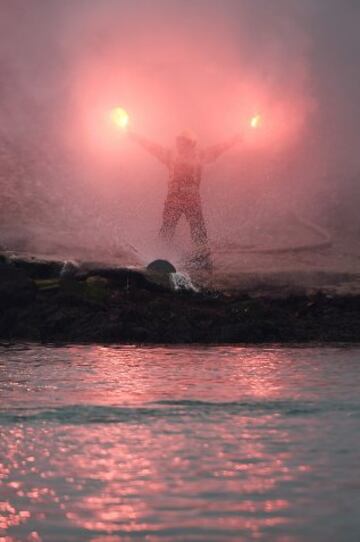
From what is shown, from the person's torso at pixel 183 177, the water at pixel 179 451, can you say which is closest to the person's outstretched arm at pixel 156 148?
the person's torso at pixel 183 177

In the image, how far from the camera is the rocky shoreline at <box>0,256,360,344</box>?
1548 cm

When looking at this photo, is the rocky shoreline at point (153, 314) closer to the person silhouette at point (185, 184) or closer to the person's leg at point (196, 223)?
the person silhouette at point (185, 184)

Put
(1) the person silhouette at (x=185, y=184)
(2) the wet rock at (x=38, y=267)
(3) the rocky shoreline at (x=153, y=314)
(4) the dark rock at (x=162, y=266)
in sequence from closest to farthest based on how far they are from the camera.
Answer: (3) the rocky shoreline at (x=153, y=314) < (2) the wet rock at (x=38, y=267) < (4) the dark rock at (x=162, y=266) < (1) the person silhouette at (x=185, y=184)

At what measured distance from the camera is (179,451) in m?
7.58

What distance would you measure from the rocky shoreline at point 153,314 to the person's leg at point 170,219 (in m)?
5.55

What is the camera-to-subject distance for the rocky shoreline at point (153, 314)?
1548 centimetres

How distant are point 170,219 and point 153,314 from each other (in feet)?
25.0

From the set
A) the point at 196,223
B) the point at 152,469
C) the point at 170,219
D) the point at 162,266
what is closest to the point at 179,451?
the point at 152,469

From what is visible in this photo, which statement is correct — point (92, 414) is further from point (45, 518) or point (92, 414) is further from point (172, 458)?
point (45, 518)

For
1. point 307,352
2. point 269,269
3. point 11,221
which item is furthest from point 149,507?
point 11,221

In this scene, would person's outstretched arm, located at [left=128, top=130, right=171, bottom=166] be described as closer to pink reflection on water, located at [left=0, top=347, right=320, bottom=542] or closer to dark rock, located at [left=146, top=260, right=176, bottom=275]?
dark rock, located at [left=146, top=260, right=176, bottom=275]

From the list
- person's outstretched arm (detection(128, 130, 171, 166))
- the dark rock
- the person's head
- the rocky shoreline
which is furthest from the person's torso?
the rocky shoreline

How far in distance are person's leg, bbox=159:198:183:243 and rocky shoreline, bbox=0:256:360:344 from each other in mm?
5549

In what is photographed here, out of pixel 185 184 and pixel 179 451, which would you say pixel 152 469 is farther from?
pixel 185 184
